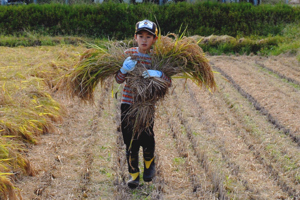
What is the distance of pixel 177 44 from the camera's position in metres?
3.86

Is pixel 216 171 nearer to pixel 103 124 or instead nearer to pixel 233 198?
pixel 233 198

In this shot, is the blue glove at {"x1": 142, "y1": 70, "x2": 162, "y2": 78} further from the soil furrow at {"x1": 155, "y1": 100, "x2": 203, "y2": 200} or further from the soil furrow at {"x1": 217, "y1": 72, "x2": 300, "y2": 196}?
the soil furrow at {"x1": 217, "y1": 72, "x2": 300, "y2": 196}

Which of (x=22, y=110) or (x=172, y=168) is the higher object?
(x=22, y=110)

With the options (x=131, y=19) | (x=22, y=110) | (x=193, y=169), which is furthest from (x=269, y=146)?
(x=131, y=19)

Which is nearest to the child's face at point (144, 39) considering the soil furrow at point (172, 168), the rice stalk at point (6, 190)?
the soil furrow at point (172, 168)

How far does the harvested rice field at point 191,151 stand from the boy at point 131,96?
0.17m

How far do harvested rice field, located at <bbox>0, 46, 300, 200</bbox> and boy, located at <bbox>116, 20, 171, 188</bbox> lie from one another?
17 centimetres

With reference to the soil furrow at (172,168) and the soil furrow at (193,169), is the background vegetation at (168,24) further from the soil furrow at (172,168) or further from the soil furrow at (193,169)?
the soil furrow at (172,168)

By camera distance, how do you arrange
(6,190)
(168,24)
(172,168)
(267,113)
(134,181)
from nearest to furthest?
(6,190) → (134,181) → (172,168) → (267,113) → (168,24)

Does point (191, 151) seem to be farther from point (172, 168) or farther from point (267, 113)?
point (267, 113)

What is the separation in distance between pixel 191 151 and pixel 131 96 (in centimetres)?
142

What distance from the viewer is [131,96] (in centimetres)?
371

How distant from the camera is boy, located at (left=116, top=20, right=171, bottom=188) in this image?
3.60 m

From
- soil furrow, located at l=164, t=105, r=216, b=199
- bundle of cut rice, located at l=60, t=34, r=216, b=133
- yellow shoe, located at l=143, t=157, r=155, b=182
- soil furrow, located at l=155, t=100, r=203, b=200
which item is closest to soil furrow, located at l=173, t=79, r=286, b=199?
soil furrow, located at l=164, t=105, r=216, b=199
